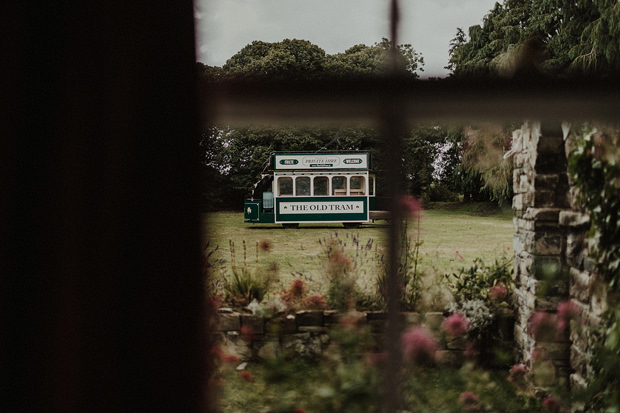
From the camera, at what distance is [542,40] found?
973mm

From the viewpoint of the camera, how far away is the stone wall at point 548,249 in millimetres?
1598

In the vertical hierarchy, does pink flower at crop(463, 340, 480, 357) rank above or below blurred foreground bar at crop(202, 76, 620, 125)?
below

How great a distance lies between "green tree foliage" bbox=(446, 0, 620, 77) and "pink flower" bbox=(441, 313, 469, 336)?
1217mm

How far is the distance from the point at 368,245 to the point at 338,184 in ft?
4.93

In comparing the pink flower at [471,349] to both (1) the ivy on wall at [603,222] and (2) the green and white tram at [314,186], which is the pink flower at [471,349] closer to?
(1) the ivy on wall at [603,222]

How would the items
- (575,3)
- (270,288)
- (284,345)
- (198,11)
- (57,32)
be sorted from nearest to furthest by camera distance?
(57,32) → (198,11) → (575,3) → (284,345) → (270,288)

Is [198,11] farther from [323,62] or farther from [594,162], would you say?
[594,162]

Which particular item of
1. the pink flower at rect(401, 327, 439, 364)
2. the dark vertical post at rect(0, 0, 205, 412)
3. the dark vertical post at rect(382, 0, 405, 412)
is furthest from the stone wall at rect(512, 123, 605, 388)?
the dark vertical post at rect(0, 0, 205, 412)

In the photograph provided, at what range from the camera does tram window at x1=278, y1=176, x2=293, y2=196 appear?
11.1 ft

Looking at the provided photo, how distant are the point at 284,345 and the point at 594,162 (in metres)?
1.20

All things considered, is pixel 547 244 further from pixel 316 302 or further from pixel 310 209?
pixel 310 209

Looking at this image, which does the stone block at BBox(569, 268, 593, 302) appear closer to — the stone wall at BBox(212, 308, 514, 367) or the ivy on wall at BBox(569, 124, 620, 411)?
the ivy on wall at BBox(569, 124, 620, 411)

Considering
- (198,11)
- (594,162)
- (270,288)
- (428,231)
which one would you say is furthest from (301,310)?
(198,11)

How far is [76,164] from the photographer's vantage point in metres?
0.51
